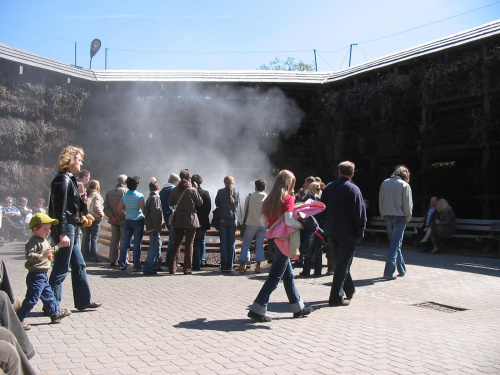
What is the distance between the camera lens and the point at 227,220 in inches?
373

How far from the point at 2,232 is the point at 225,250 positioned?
8410mm

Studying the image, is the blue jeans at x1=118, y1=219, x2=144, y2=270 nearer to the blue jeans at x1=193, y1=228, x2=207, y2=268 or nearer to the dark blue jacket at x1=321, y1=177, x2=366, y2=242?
the blue jeans at x1=193, y1=228, x2=207, y2=268

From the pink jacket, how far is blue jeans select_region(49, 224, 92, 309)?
2.16 meters

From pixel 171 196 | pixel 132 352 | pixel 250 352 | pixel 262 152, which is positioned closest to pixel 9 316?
pixel 132 352

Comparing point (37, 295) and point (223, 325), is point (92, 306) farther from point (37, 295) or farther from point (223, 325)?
point (223, 325)

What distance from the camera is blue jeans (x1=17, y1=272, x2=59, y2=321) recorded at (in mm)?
5164

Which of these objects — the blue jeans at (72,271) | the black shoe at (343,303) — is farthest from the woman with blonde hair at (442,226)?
the blue jeans at (72,271)

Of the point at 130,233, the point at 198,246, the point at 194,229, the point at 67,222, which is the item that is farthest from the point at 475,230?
the point at 67,222

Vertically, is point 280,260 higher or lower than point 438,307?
higher

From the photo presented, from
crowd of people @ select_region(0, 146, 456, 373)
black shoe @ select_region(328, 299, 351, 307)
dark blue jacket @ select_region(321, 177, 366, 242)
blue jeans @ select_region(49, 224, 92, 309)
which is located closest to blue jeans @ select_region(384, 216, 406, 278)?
crowd of people @ select_region(0, 146, 456, 373)

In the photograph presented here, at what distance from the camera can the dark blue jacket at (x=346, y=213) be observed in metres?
6.44

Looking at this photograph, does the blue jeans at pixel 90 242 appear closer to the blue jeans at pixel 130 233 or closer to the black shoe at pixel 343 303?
the blue jeans at pixel 130 233

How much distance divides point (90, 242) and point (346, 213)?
6.02 m

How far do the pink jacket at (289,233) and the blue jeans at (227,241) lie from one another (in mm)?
3717
